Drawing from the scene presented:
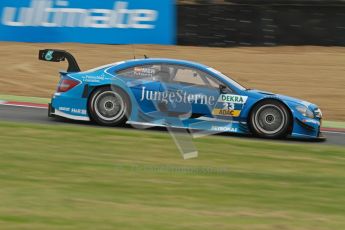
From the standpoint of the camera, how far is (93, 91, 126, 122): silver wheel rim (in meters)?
11.9

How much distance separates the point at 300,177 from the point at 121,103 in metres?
4.03

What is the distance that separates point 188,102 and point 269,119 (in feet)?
4.24

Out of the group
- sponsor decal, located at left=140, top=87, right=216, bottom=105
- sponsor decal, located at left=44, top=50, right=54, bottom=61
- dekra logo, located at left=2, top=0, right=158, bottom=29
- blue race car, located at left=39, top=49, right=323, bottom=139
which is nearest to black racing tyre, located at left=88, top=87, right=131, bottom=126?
blue race car, located at left=39, top=49, right=323, bottom=139

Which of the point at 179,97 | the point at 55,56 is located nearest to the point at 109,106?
the point at 179,97

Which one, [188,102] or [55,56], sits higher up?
[55,56]

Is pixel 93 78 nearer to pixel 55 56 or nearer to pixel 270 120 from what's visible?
pixel 55 56

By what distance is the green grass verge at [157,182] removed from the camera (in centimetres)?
632

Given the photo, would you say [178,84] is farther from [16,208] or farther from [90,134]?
[16,208]

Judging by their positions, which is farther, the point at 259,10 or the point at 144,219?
the point at 259,10

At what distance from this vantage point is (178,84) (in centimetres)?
1173

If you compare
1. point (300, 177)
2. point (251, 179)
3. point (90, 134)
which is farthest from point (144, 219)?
point (90, 134)

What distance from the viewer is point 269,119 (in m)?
11.7

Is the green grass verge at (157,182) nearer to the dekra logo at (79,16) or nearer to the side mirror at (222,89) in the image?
the side mirror at (222,89)

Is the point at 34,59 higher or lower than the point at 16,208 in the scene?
higher
